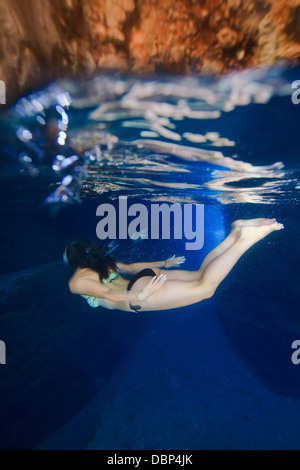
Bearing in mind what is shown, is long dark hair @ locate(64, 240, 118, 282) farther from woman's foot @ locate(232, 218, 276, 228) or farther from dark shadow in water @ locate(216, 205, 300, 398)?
dark shadow in water @ locate(216, 205, 300, 398)

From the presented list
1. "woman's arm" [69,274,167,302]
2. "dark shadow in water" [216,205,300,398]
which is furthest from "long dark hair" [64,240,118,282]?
"dark shadow in water" [216,205,300,398]

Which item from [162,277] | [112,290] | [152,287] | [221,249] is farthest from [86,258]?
[221,249]

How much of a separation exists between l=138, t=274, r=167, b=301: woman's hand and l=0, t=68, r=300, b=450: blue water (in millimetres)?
3566

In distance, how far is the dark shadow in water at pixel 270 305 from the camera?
1254 centimetres

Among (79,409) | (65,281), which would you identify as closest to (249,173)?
(65,281)

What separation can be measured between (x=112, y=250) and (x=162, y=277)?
8.85m

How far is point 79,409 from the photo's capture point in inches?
508

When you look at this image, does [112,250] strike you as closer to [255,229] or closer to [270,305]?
[255,229]

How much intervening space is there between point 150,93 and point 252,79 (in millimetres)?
1775

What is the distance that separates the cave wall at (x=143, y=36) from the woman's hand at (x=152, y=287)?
359cm

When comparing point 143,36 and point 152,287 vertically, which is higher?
point 143,36

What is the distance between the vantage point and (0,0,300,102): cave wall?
2.22 metres

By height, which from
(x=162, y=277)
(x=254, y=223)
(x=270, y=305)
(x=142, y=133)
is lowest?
(x=270, y=305)

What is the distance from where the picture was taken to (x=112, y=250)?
1255cm
